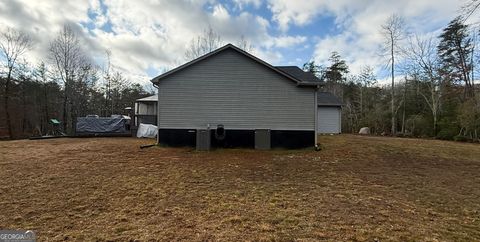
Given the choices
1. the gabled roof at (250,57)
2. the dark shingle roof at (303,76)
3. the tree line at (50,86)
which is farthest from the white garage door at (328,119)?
the tree line at (50,86)

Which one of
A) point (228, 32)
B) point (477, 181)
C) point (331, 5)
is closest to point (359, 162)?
point (477, 181)

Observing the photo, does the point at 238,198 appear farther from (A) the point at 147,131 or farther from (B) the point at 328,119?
(B) the point at 328,119

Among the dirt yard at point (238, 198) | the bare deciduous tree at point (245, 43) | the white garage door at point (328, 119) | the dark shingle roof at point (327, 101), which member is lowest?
the dirt yard at point (238, 198)

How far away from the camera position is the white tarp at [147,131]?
63.4 ft

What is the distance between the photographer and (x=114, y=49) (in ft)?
108

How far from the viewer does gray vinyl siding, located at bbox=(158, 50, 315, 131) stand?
40.1 ft

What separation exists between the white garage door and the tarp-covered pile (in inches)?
625

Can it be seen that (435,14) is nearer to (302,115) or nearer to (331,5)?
(331,5)

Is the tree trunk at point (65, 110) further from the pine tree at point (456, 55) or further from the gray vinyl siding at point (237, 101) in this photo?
the pine tree at point (456, 55)

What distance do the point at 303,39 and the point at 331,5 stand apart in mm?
5664

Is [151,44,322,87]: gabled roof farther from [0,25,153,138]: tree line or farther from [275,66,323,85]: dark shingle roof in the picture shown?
[0,25,153,138]: tree line

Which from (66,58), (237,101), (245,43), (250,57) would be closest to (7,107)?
(66,58)

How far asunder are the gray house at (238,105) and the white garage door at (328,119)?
1004 centimetres

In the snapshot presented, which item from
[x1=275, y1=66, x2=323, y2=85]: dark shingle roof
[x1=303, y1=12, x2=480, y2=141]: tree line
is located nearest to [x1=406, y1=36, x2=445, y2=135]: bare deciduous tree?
[x1=303, y1=12, x2=480, y2=141]: tree line
